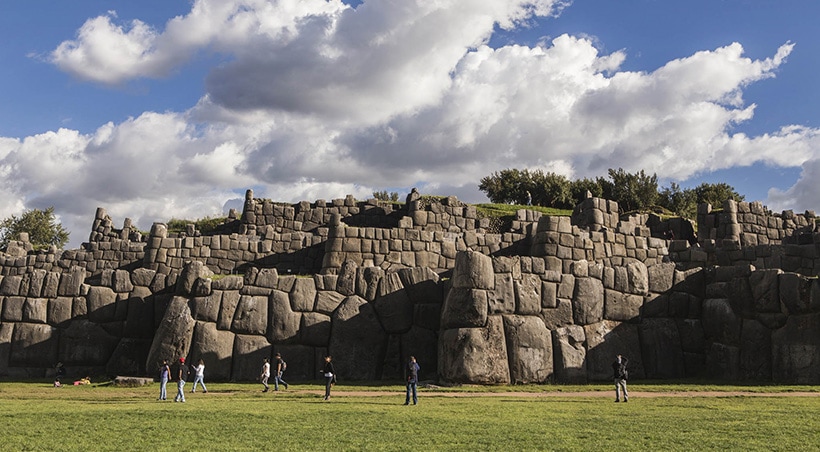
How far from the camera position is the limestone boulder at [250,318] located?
23594 mm

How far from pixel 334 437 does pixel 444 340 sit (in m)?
9.92

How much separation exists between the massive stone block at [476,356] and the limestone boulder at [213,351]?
665 centimetres

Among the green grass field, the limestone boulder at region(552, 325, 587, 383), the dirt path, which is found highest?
the limestone boulder at region(552, 325, 587, 383)

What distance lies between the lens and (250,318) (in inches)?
932

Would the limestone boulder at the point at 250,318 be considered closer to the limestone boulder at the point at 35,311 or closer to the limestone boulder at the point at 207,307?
the limestone boulder at the point at 207,307

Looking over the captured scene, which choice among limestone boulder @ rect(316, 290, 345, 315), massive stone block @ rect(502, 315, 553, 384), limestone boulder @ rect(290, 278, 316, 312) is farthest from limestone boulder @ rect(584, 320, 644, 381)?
limestone boulder @ rect(290, 278, 316, 312)

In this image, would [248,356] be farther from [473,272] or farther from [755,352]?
[755,352]

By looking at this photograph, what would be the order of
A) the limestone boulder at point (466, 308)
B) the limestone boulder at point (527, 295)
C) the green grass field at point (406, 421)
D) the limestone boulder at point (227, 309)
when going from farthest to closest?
the limestone boulder at point (227, 309), the limestone boulder at point (527, 295), the limestone boulder at point (466, 308), the green grass field at point (406, 421)

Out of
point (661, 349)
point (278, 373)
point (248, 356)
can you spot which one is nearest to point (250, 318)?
point (248, 356)

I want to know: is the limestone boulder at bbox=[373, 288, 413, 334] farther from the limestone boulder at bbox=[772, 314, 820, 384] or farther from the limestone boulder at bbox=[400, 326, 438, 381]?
the limestone boulder at bbox=[772, 314, 820, 384]

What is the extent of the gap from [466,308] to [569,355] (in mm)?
3600

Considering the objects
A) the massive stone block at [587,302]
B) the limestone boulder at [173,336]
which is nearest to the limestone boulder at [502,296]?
the massive stone block at [587,302]

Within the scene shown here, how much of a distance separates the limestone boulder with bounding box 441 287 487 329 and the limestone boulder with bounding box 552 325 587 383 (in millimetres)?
2640

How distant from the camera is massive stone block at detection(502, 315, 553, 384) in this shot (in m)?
21.8
